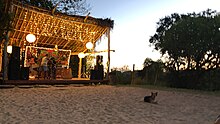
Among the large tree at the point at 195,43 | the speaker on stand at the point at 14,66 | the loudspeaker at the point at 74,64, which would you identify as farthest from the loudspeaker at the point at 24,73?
the large tree at the point at 195,43

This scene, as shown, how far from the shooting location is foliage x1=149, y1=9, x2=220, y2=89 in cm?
1551

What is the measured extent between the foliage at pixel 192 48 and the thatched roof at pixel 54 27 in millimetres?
4545

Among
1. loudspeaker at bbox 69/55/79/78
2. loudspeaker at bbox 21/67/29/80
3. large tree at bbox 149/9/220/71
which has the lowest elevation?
loudspeaker at bbox 21/67/29/80

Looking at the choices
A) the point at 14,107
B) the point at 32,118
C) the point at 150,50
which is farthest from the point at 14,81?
the point at 150,50

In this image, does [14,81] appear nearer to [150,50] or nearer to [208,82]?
[208,82]

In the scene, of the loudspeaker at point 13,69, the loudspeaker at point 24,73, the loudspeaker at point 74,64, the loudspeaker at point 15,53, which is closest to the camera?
the loudspeaker at point 13,69

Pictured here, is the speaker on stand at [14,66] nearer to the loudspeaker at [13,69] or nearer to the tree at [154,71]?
the loudspeaker at [13,69]

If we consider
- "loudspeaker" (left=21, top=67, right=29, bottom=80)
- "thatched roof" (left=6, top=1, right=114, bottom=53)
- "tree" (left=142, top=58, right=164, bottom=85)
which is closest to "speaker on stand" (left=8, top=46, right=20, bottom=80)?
"loudspeaker" (left=21, top=67, right=29, bottom=80)

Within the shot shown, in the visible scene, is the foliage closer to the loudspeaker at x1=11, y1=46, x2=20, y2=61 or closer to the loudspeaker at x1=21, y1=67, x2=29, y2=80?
the loudspeaker at x1=21, y1=67, x2=29, y2=80

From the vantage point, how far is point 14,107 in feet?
20.5

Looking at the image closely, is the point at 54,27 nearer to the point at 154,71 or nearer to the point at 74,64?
the point at 74,64

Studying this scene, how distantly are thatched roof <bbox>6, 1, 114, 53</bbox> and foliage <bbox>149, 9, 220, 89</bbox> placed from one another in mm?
4545

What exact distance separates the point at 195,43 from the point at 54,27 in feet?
26.3

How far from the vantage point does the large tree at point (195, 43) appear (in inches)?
609
